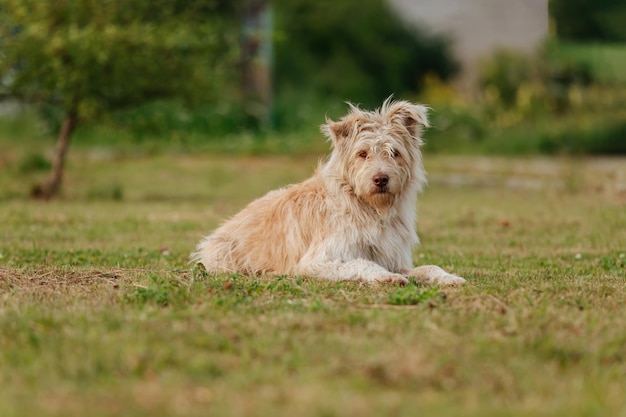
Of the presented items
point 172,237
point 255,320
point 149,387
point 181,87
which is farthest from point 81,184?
point 149,387

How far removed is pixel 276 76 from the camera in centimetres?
3603

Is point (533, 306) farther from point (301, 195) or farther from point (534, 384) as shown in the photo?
point (301, 195)

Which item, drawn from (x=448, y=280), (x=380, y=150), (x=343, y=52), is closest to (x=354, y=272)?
(x=448, y=280)

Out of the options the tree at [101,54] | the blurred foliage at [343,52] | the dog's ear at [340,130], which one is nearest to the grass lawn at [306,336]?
the dog's ear at [340,130]

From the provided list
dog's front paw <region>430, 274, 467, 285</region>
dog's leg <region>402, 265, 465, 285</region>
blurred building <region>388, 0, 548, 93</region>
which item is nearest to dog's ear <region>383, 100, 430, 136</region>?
dog's leg <region>402, 265, 465, 285</region>

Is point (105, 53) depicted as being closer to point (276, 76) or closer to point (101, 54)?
point (101, 54)

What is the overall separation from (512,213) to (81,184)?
8.62 m

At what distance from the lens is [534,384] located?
5309 millimetres

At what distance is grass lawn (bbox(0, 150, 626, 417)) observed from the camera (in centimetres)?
499

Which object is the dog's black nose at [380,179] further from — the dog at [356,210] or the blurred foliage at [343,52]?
the blurred foliage at [343,52]

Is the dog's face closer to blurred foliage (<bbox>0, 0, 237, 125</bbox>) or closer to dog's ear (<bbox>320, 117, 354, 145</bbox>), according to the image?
dog's ear (<bbox>320, 117, 354, 145</bbox>)

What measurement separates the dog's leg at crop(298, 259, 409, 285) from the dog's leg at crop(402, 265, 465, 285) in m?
0.29

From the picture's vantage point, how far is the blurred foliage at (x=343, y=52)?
118 feet

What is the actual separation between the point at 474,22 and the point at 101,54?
26879 millimetres
